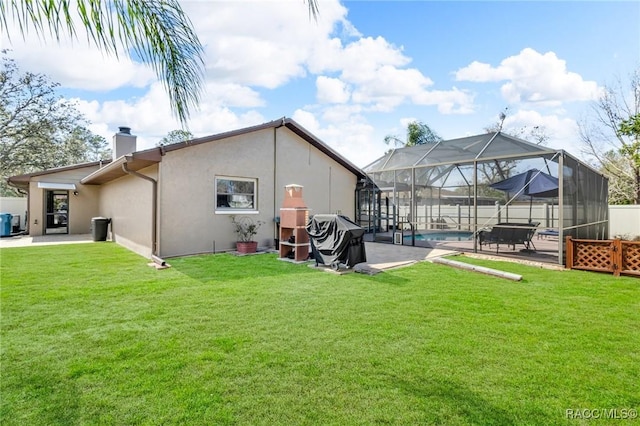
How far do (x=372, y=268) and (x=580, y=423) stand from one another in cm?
521

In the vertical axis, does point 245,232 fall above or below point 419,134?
below

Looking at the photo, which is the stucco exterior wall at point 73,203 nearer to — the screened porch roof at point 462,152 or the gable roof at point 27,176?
the gable roof at point 27,176

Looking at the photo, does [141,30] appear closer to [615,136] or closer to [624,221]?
[624,221]

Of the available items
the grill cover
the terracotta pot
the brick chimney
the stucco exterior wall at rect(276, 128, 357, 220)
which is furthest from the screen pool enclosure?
the brick chimney

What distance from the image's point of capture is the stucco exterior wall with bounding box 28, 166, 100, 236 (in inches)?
570

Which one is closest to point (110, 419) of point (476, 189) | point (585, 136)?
point (476, 189)

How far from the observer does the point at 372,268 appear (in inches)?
294

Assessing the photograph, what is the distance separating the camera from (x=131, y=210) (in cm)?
1062

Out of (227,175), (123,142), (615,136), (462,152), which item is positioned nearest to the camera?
(227,175)

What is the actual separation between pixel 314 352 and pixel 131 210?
31.3 ft

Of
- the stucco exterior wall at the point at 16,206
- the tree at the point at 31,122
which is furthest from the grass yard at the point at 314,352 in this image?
the tree at the point at 31,122

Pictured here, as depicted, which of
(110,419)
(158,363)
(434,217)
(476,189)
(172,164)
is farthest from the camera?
(434,217)

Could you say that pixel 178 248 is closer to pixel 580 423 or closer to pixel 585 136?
pixel 580 423

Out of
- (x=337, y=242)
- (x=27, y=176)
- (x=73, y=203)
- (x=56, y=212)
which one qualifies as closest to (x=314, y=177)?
(x=337, y=242)
